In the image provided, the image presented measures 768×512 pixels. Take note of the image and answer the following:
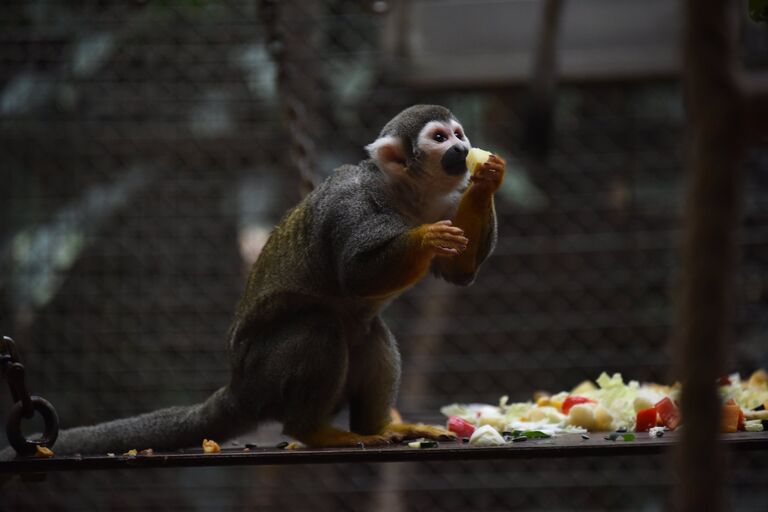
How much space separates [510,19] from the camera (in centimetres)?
411

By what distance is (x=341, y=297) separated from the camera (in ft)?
6.97

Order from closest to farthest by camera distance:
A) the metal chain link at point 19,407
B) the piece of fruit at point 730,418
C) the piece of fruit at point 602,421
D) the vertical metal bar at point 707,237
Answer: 1. the vertical metal bar at point 707,237
2. the metal chain link at point 19,407
3. the piece of fruit at point 730,418
4. the piece of fruit at point 602,421

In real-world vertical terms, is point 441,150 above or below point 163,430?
above

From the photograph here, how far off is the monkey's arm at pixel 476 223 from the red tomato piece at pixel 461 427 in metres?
0.33

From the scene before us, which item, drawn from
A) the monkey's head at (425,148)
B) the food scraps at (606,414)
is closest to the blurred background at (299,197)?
the food scraps at (606,414)

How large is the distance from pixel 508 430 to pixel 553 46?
1.55 meters

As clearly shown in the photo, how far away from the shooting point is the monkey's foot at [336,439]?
6.42 feet

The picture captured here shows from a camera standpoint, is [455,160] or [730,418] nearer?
[730,418]

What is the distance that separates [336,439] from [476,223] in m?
0.57

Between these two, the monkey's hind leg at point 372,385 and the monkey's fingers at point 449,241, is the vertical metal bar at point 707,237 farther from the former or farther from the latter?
the monkey's hind leg at point 372,385

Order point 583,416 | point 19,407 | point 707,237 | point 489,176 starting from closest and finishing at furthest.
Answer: point 707,237 < point 19,407 < point 489,176 < point 583,416

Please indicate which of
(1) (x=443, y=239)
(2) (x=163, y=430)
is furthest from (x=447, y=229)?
(2) (x=163, y=430)

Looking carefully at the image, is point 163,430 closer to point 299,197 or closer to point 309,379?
point 309,379

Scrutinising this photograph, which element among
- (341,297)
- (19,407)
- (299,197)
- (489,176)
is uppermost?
(299,197)
